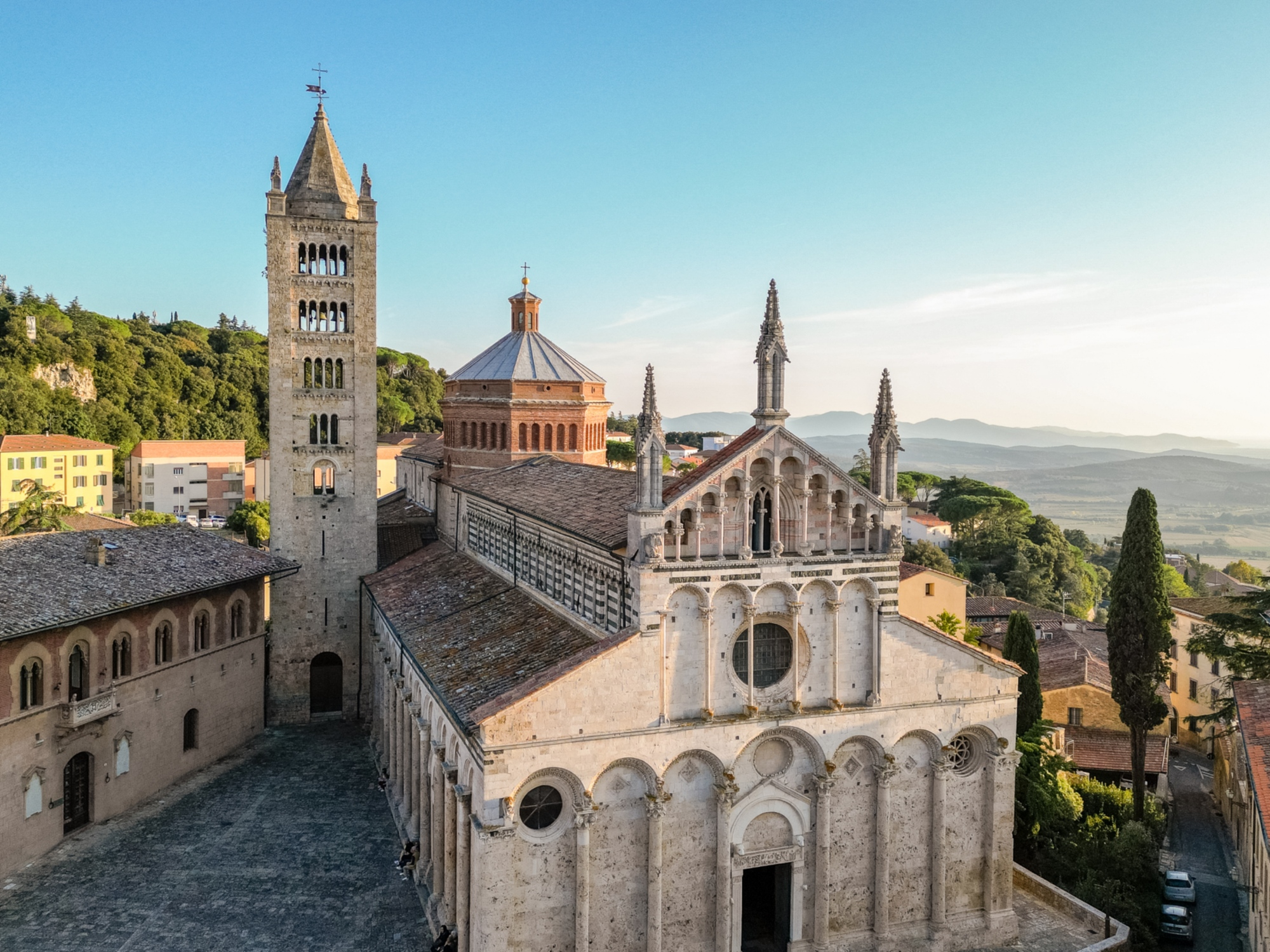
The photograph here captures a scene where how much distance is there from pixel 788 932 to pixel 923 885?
12.0 ft

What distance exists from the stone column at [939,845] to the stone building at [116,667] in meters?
23.7

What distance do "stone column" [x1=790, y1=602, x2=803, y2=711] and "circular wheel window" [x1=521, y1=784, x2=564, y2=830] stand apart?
566 cm

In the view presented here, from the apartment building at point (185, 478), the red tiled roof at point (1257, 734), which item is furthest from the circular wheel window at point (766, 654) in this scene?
the apartment building at point (185, 478)

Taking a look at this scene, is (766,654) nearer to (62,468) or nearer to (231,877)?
(231,877)

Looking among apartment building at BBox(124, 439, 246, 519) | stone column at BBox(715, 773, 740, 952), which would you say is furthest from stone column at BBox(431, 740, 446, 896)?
apartment building at BBox(124, 439, 246, 519)

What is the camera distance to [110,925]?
22.4m

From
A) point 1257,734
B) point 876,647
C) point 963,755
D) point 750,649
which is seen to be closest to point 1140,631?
point 1257,734

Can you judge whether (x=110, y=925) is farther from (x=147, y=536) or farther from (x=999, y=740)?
(x=999, y=740)

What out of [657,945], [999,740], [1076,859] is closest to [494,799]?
[657,945]

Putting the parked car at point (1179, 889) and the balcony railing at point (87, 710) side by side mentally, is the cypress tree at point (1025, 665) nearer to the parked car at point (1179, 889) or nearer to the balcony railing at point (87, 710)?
the parked car at point (1179, 889)

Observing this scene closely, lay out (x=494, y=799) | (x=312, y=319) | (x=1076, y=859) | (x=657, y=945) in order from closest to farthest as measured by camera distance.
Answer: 1. (x=494, y=799)
2. (x=657, y=945)
3. (x=1076, y=859)
4. (x=312, y=319)

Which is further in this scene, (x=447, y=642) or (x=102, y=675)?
(x=102, y=675)

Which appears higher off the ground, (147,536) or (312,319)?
(312,319)

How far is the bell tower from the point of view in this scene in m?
37.0
